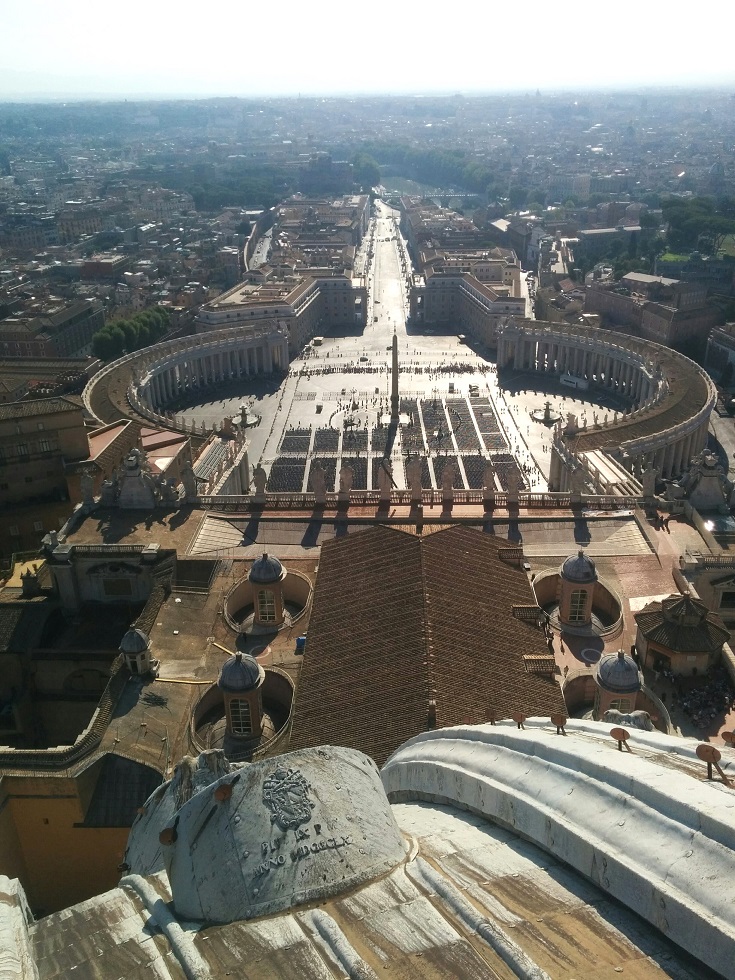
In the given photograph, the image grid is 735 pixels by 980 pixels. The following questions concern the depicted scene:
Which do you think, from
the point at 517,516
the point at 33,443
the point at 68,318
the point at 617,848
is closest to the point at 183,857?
the point at 617,848

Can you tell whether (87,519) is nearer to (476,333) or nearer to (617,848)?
(617,848)

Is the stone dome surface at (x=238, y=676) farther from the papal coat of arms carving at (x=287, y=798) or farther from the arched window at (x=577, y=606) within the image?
the papal coat of arms carving at (x=287, y=798)

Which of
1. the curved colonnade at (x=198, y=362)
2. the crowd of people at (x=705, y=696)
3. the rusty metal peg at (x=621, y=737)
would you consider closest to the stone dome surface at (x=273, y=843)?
the rusty metal peg at (x=621, y=737)

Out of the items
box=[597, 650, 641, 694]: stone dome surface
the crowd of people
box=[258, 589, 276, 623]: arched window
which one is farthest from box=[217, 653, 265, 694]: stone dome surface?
the crowd of people

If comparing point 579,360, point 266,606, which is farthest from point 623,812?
point 579,360

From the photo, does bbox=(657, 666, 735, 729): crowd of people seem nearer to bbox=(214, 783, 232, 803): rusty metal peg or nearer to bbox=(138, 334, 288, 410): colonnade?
bbox=(214, 783, 232, 803): rusty metal peg

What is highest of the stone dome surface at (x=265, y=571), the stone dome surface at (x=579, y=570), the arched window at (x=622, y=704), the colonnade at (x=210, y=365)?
the stone dome surface at (x=579, y=570)
